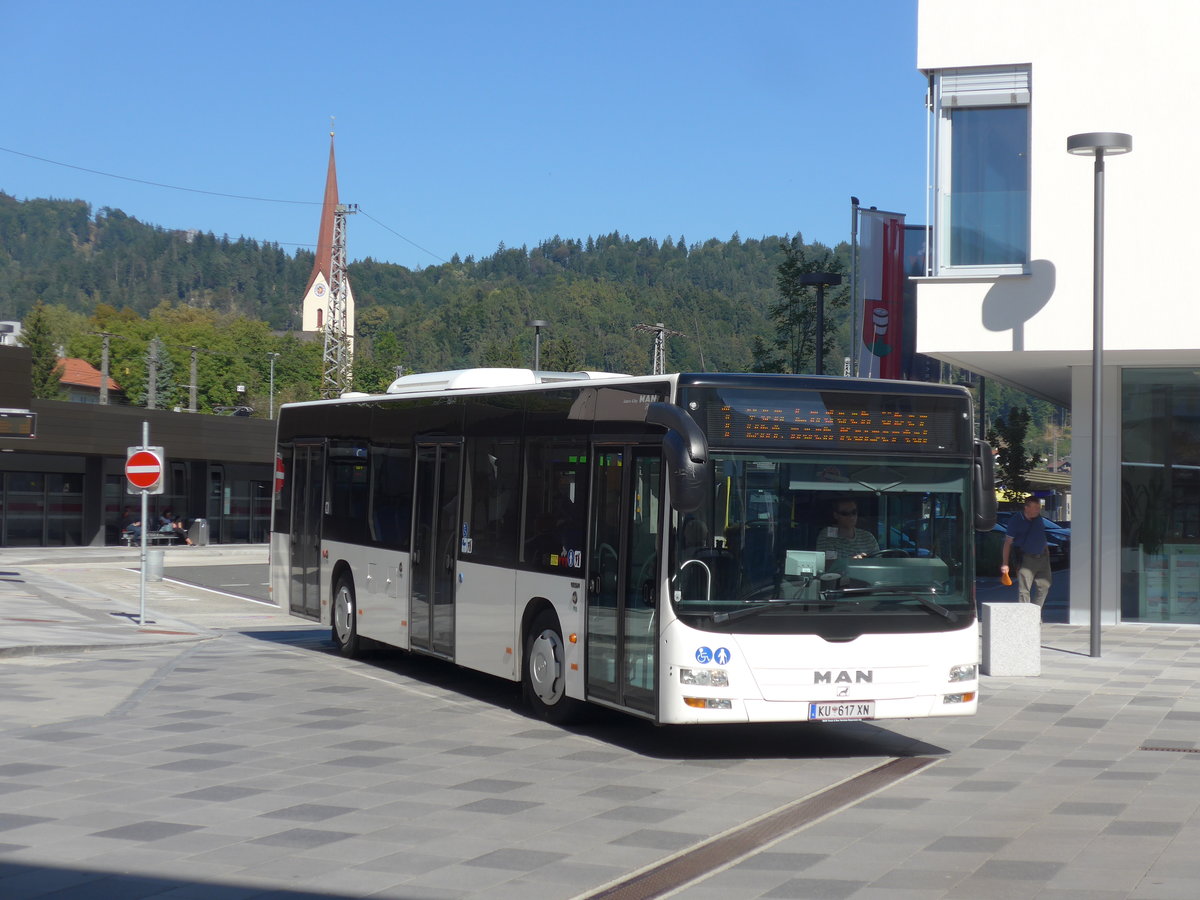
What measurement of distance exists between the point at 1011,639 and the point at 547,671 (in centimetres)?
591

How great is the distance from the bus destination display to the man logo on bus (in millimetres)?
1596

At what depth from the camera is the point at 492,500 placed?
42.8 feet

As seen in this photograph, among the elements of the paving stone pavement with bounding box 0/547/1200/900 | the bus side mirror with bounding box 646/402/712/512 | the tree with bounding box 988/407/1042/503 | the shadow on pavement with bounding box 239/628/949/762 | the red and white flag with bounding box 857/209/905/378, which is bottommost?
the shadow on pavement with bounding box 239/628/949/762

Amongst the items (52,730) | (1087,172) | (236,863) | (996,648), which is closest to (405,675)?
(52,730)

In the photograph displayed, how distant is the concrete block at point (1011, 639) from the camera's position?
604 inches

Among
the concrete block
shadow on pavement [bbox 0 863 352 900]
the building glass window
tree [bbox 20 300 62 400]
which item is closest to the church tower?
tree [bbox 20 300 62 400]

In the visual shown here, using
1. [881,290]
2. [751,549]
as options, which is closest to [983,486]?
[751,549]

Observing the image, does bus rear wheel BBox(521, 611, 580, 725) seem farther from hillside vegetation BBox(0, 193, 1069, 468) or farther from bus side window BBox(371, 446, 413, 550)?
hillside vegetation BBox(0, 193, 1069, 468)

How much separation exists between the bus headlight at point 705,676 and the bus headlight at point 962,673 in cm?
176

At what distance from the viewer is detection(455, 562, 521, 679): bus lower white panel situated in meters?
12.5

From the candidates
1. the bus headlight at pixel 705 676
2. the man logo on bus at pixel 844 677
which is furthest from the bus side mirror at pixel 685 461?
the man logo on bus at pixel 844 677

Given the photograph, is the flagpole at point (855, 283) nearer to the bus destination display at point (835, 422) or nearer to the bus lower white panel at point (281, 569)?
the bus lower white panel at point (281, 569)

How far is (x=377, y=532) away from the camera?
15562 mm

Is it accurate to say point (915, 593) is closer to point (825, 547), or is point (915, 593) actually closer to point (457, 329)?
point (825, 547)
